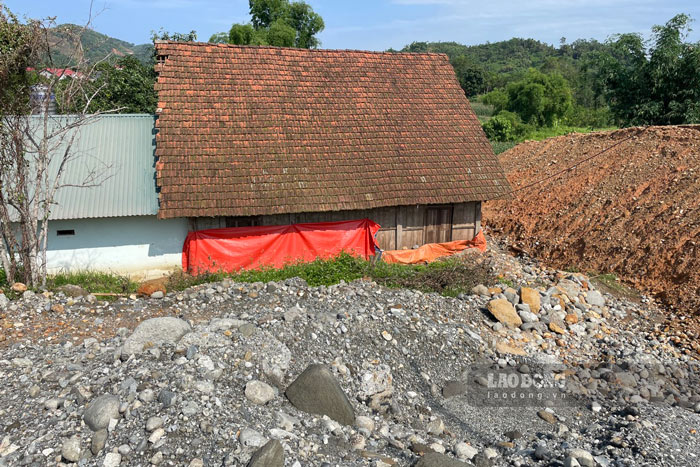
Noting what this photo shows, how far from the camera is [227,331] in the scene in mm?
8180

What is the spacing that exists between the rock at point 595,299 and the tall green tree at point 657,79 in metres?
16.1

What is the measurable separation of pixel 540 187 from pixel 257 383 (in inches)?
591

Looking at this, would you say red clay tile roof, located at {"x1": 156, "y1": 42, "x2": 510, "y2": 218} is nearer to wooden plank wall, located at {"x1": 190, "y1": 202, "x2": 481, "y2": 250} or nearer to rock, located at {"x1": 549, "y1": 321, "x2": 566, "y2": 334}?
wooden plank wall, located at {"x1": 190, "y1": 202, "x2": 481, "y2": 250}

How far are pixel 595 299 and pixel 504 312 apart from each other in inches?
114

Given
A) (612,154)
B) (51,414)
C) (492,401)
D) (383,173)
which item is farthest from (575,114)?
(51,414)

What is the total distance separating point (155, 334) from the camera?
8.13 meters

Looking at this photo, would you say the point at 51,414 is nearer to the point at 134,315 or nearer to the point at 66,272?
the point at 134,315

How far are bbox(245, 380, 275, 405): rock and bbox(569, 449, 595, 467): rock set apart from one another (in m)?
4.07

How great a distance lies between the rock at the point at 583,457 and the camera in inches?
245

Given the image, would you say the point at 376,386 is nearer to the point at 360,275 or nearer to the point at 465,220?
the point at 360,275

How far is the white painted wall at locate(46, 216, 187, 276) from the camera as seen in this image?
11.5 meters

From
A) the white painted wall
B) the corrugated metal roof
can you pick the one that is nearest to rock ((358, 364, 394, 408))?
the white painted wall

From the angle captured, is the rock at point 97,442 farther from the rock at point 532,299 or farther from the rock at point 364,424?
the rock at point 532,299

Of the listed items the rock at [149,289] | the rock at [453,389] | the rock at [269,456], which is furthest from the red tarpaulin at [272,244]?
the rock at [269,456]
